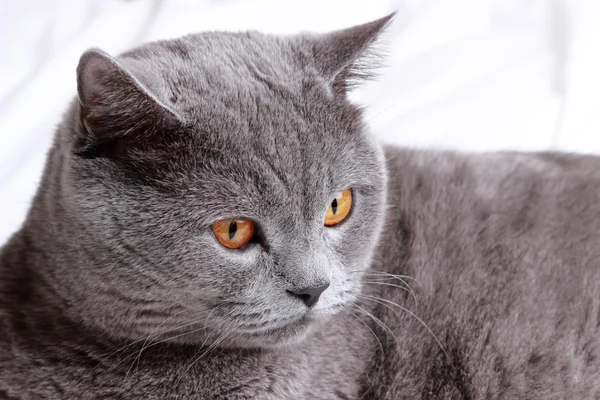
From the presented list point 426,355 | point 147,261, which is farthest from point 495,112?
point 147,261

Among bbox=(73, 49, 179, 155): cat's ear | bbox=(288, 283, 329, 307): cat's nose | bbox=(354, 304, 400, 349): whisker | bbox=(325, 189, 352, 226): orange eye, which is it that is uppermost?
bbox=(73, 49, 179, 155): cat's ear

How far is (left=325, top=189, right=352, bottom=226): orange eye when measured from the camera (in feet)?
3.61

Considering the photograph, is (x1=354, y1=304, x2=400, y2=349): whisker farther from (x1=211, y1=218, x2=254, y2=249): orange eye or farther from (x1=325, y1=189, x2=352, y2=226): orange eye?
(x1=211, y1=218, x2=254, y2=249): orange eye

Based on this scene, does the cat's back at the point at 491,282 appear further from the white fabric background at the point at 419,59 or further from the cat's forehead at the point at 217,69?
the white fabric background at the point at 419,59

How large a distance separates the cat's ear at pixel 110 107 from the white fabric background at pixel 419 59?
0.94 m

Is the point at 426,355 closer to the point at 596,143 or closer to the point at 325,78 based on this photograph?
the point at 325,78

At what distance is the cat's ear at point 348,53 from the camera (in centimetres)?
112

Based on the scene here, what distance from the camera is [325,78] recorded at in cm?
112

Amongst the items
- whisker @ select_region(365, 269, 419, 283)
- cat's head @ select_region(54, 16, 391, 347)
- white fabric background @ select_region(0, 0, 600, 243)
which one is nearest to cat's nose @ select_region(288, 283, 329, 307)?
cat's head @ select_region(54, 16, 391, 347)

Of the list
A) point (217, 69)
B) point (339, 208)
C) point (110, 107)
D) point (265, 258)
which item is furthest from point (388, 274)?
point (110, 107)

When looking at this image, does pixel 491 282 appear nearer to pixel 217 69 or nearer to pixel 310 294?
pixel 310 294

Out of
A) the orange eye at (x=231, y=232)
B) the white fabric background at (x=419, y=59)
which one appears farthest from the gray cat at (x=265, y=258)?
the white fabric background at (x=419, y=59)

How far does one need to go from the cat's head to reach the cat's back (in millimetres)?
275

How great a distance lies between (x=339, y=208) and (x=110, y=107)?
372mm
